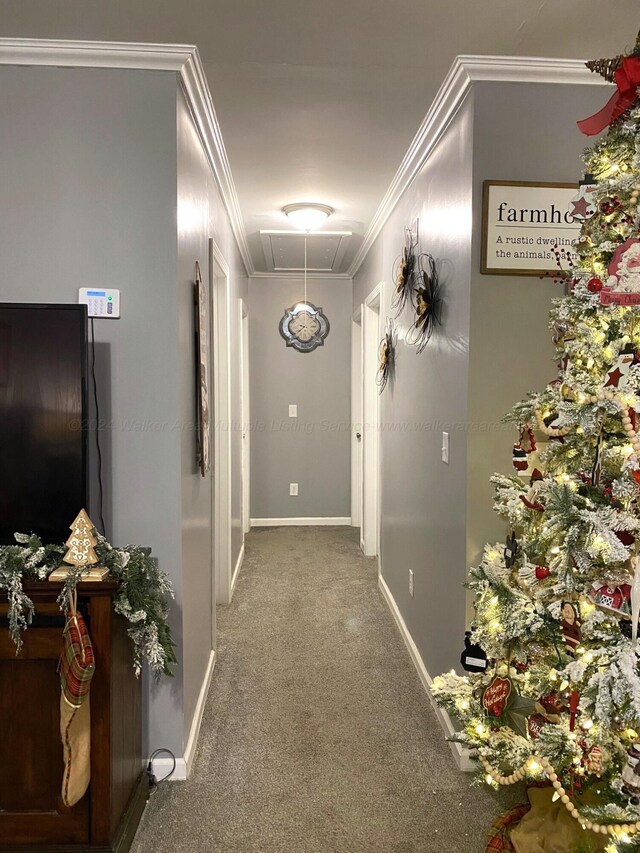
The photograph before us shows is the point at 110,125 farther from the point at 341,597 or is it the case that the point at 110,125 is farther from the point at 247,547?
the point at 247,547

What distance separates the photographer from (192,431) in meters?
2.39

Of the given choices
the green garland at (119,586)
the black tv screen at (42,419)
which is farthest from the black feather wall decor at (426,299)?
the green garland at (119,586)

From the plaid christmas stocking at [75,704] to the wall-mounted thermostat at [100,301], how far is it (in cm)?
93

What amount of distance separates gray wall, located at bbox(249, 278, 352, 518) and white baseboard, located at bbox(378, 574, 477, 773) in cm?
191

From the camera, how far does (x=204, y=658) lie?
2799mm

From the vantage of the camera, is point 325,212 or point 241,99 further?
point 325,212

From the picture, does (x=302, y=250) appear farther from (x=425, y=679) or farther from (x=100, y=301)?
(x=425, y=679)

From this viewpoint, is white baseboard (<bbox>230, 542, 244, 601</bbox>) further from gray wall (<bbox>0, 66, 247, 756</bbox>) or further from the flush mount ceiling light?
the flush mount ceiling light

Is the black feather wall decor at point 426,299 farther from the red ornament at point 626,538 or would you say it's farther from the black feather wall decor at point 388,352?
the red ornament at point 626,538

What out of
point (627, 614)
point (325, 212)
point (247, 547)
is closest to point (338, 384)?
point (247, 547)

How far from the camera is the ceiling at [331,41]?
1823 millimetres

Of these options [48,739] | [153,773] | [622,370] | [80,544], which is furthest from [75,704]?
[622,370]

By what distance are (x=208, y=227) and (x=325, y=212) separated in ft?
3.96

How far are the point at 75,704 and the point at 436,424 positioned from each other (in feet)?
5.69
